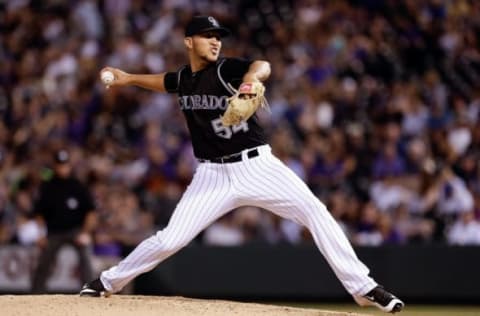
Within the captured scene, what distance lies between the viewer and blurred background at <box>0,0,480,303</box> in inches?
539

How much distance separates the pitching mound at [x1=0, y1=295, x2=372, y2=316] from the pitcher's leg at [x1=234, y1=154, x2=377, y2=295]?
320mm

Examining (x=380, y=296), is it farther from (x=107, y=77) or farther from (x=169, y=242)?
(x=107, y=77)

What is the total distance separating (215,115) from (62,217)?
4.40 metres

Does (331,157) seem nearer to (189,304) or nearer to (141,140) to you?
(141,140)

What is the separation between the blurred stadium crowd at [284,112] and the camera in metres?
14.0

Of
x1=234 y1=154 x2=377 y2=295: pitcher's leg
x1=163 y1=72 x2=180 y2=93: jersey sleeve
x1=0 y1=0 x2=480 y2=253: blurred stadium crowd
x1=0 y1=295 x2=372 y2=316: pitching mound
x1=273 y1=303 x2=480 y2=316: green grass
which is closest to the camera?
x1=0 y1=295 x2=372 y2=316: pitching mound

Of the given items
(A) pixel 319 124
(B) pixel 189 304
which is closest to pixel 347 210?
(A) pixel 319 124

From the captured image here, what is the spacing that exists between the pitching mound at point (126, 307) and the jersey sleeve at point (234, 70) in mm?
1502

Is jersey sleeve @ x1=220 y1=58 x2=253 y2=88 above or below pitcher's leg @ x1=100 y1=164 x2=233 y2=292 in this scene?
above

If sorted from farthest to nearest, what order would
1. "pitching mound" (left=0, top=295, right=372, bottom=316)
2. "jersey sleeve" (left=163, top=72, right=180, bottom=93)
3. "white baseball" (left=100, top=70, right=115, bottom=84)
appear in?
"white baseball" (left=100, top=70, right=115, bottom=84) → "jersey sleeve" (left=163, top=72, right=180, bottom=93) → "pitching mound" (left=0, top=295, right=372, bottom=316)

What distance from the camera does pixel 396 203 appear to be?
14094mm

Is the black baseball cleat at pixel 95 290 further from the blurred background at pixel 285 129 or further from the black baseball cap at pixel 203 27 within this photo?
the blurred background at pixel 285 129

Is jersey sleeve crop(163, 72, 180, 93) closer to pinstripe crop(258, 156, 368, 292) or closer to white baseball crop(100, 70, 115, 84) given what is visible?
white baseball crop(100, 70, 115, 84)

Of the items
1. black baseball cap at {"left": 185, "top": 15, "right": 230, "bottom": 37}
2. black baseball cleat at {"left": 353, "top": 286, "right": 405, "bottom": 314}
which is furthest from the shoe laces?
black baseball cap at {"left": 185, "top": 15, "right": 230, "bottom": 37}
